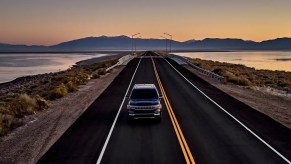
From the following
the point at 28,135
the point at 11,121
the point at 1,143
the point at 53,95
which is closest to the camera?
the point at 1,143

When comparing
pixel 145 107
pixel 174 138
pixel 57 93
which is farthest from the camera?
pixel 57 93

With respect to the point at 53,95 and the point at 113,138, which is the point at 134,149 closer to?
the point at 113,138

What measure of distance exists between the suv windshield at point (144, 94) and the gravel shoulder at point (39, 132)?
3910 mm

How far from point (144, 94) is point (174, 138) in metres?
4.26

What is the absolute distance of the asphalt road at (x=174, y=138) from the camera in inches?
528

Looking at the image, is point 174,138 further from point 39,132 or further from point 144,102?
point 39,132

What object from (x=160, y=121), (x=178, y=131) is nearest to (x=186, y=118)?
(x=160, y=121)

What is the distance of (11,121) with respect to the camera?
748 inches

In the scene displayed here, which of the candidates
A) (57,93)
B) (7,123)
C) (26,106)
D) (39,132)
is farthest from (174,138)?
(57,93)

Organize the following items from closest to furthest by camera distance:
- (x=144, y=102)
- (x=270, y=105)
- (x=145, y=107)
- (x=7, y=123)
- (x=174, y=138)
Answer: (x=174, y=138)
(x=145, y=107)
(x=7, y=123)
(x=144, y=102)
(x=270, y=105)

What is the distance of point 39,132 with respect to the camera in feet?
58.4

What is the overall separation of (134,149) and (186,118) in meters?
6.64

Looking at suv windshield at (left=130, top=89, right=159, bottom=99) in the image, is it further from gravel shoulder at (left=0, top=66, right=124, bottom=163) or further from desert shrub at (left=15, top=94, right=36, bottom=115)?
desert shrub at (left=15, top=94, right=36, bottom=115)

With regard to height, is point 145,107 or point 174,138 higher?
point 145,107
